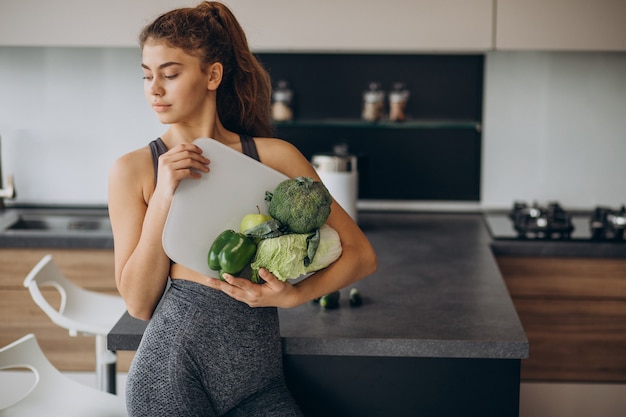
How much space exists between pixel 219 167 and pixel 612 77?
2561 millimetres

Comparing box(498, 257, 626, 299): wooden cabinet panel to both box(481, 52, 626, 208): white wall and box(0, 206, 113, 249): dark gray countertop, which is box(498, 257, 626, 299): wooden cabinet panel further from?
box(0, 206, 113, 249): dark gray countertop

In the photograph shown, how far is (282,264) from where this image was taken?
153cm

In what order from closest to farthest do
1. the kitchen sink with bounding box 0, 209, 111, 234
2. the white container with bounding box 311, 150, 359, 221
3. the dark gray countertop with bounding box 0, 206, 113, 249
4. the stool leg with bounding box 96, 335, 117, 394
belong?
the stool leg with bounding box 96, 335, 117, 394 → the white container with bounding box 311, 150, 359, 221 → the dark gray countertop with bounding box 0, 206, 113, 249 → the kitchen sink with bounding box 0, 209, 111, 234

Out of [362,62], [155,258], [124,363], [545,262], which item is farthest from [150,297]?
[362,62]

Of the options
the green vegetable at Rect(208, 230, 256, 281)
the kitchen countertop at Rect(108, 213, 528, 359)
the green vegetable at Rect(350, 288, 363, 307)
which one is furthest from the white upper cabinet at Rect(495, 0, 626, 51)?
the green vegetable at Rect(208, 230, 256, 281)

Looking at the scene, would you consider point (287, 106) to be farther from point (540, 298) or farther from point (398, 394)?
point (398, 394)

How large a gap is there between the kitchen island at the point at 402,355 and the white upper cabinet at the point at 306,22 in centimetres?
130

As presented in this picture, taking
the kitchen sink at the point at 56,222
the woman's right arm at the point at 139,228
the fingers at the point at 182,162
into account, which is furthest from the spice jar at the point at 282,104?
the fingers at the point at 182,162

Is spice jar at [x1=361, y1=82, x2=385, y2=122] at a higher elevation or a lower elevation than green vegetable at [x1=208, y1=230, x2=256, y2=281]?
higher

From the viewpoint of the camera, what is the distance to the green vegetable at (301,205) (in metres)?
1.52

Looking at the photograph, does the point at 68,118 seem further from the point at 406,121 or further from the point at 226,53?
the point at 226,53

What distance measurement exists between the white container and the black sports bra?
1372 mm

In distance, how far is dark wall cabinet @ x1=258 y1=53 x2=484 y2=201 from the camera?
12.1 feet

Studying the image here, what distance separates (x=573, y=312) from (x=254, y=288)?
1.97 metres
